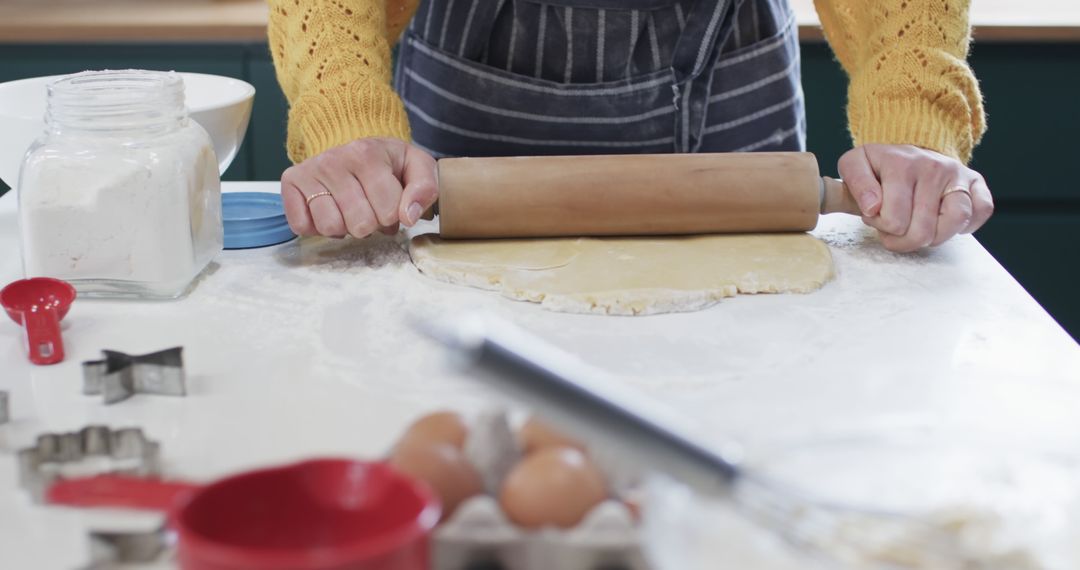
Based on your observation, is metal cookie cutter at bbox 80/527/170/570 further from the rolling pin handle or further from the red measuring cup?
the rolling pin handle

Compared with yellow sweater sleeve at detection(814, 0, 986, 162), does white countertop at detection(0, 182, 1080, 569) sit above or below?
below

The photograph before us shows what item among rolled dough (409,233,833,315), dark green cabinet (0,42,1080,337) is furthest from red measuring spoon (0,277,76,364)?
dark green cabinet (0,42,1080,337)

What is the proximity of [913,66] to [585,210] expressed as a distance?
0.45m

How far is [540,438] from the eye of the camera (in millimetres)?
564

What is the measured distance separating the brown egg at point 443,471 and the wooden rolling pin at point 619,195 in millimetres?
566

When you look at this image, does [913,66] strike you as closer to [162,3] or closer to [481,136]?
[481,136]

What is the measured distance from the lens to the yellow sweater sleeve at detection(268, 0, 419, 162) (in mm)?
1160

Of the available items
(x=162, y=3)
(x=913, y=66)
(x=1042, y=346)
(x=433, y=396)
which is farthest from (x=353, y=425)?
(x=162, y=3)

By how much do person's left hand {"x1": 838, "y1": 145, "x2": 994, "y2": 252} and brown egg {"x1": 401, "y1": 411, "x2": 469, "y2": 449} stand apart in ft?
2.18

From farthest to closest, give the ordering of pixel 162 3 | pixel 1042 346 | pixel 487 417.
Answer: pixel 162 3, pixel 1042 346, pixel 487 417

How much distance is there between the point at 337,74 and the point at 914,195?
0.63m

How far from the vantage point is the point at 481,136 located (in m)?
1.38

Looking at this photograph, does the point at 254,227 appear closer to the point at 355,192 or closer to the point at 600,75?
the point at 355,192

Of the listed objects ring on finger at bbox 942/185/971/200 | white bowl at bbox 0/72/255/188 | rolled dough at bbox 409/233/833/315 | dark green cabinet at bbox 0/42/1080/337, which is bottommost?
dark green cabinet at bbox 0/42/1080/337
